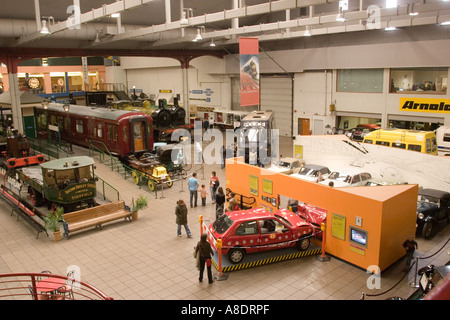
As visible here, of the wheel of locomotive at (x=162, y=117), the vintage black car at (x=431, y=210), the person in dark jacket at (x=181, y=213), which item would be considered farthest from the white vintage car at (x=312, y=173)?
the wheel of locomotive at (x=162, y=117)

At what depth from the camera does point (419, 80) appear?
79.9 ft

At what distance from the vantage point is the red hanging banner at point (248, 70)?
60.2ft

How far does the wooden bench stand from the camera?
13663 mm

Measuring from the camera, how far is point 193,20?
17125 mm

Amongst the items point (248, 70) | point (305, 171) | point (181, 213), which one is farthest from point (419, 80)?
point (181, 213)

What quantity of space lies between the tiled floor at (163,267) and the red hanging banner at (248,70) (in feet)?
21.2

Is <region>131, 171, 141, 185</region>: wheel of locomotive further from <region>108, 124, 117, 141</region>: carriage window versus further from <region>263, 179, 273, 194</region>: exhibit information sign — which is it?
<region>263, 179, 273, 194</region>: exhibit information sign

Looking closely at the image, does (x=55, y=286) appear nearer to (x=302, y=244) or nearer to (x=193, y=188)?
(x=302, y=244)

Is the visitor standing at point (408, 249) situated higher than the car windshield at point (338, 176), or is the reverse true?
the car windshield at point (338, 176)

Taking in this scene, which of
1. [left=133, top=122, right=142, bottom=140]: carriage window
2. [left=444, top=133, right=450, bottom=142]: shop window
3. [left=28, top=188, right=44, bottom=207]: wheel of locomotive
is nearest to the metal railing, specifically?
[left=28, top=188, right=44, bottom=207]: wheel of locomotive

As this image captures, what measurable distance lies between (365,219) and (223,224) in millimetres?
3911

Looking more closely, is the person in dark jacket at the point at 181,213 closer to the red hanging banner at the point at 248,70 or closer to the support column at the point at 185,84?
the red hanging banner at the point at 248,70

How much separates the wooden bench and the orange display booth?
22.2 ft

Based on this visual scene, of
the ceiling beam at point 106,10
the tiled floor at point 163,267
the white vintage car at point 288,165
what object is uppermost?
the ceiling beam at point 106,10
